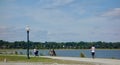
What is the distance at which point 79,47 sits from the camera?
14138cm

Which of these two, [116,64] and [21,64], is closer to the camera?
[116,64]

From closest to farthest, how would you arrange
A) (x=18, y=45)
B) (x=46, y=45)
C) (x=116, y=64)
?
(x=116, y=64), (x=46, y=45), (x=18, y=45)

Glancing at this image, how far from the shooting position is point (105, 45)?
131 metres

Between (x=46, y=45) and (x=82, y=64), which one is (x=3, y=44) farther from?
(x=82, y=64)

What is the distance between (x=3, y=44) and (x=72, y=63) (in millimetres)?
108438

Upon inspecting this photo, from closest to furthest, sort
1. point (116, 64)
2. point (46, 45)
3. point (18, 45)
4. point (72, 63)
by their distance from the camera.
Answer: point (116, 64) < point (72, 63) < point (46, 45) < point (18, 45)

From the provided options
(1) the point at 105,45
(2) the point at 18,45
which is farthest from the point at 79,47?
(2) the point at 18,45

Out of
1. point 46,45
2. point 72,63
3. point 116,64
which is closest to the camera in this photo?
point 116,64

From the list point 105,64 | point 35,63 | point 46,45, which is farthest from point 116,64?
point 46,45

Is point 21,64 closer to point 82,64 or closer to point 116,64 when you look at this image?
point 82,64

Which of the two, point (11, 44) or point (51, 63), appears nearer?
point (51, 63)

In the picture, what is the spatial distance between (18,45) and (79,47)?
24673 mm

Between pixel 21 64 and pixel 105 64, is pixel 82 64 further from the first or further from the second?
pixel 21 64

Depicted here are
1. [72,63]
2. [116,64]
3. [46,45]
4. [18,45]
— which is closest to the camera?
[116,64]
